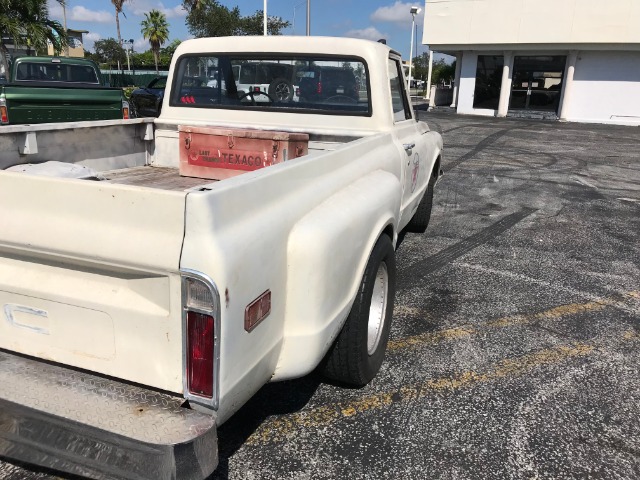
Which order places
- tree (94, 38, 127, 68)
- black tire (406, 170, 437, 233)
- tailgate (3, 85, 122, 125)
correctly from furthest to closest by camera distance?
tree (94, 38, 127, 68) < tailgate (3, 85, 122, 125) < black tire (406, 170, 437, 233)

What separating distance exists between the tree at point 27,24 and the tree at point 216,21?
30.6m

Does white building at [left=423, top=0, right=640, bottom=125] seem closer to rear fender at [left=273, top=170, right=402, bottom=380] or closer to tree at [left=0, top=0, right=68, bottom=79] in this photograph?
tree at [left=0, top=0, right=68, bottom=79]

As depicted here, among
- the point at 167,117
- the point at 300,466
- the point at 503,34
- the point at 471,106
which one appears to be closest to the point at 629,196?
the point at 167,117

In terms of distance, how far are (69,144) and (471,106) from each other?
26203 millimetres

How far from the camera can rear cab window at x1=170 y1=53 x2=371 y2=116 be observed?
13.3ft

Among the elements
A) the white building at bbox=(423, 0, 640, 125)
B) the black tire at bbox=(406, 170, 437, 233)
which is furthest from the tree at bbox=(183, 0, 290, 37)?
the black tire at bbox=(406, 170, 437, 233)

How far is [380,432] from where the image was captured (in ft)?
8.91

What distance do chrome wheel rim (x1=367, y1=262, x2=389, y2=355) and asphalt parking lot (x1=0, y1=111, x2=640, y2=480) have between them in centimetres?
26

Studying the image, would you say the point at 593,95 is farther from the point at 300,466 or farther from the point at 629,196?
the point at 300,466

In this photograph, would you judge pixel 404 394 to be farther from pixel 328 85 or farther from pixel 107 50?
pixel 107 50

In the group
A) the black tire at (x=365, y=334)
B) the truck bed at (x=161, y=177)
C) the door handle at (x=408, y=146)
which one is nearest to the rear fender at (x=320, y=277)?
the black tire at (x=365, y=334)

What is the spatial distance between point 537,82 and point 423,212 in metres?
23.6

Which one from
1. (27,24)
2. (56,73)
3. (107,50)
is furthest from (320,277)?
(107,50)

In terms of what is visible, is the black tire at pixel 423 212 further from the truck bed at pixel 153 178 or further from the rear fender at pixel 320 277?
the rear fender at pixel 320 277
